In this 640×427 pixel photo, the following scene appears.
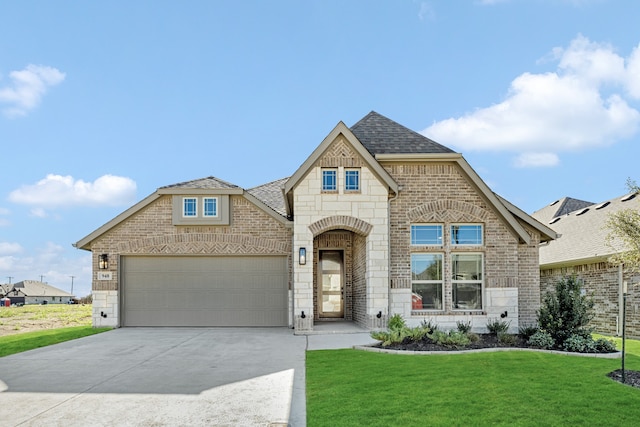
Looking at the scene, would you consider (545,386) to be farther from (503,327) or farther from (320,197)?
(320,197)

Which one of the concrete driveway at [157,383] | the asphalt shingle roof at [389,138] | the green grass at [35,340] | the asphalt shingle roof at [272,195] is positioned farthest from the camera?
the asphalt shingle roof at [272,195]

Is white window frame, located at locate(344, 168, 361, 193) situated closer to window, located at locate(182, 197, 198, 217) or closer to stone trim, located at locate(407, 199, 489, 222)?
stone trim, located at locate(407, 199, 489, 222)

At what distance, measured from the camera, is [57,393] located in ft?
28.6

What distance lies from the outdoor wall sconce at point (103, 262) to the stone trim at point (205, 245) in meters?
0.48

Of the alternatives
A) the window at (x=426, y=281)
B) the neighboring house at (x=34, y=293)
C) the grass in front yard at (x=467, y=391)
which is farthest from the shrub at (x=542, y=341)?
the neighboring house at (x=34, y=293)

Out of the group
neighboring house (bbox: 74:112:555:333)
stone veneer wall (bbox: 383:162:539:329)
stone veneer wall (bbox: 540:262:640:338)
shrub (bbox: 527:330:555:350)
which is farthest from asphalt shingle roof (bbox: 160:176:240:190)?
stone veneer wall (bbox: 540:262:640:338)

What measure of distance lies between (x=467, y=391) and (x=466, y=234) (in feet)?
27.7

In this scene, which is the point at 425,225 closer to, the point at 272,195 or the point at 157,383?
the point at 272,195

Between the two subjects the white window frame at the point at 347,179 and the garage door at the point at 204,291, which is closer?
the white window frame at the point at 347,179

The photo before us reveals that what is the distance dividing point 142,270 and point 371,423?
1385 centimetres

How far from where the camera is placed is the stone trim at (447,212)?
53.1 feet

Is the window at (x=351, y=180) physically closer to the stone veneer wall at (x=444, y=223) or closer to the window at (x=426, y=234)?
the stone veneer wall at (x=444, y=223)

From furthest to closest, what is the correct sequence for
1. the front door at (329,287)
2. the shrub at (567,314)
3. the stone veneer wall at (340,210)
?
the front door at (329,287), the stone veneer wall at (340,210), the shrub at (567,314)

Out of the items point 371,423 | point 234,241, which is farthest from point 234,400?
point 234,241
